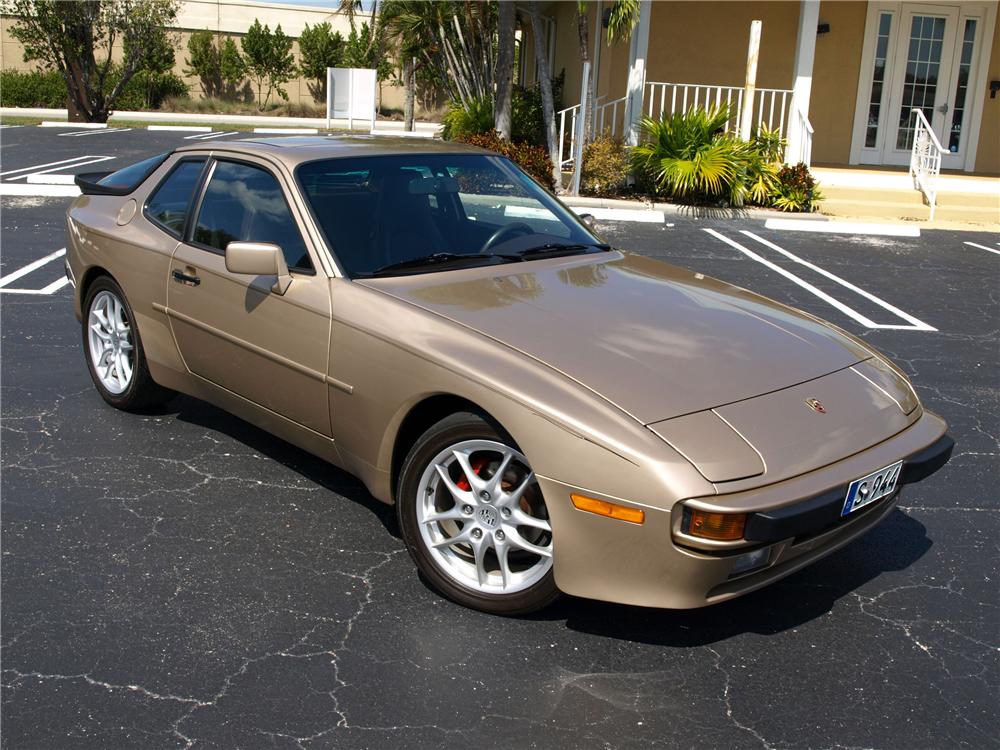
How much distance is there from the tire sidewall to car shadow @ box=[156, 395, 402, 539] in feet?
0.66

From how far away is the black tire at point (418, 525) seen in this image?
3.34 m

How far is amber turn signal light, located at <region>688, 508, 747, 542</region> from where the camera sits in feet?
9.61

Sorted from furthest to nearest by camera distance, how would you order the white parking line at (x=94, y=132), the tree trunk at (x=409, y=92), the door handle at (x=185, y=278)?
the tree trunk at (x=409, y=92), the white parking line at (x=94, y=132), the door handle at (x=185, y=278)

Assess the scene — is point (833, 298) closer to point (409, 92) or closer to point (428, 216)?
point (428, 216)

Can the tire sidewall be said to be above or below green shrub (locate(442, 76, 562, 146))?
below

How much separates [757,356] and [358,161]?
2046 mm

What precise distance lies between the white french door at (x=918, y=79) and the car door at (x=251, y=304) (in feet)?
49.2

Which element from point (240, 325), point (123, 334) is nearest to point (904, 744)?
point (240, 325)

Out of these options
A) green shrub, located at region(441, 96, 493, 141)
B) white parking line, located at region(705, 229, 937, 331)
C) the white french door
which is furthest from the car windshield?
the white french door

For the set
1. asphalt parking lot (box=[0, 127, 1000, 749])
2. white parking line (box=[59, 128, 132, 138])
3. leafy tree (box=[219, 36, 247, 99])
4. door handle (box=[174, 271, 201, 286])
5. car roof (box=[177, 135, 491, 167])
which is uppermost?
leafy tree (box=[219, 36, 247, 99])

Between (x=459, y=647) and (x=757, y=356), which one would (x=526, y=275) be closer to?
(x=757, y=356)

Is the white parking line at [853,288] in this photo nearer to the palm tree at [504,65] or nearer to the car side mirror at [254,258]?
the palm tree at [504,65]

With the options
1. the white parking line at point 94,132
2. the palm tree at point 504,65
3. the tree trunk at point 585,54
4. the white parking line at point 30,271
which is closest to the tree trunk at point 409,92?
the white parking line at point 94,132

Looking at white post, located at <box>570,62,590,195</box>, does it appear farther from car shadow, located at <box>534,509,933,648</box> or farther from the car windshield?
car shadow, located at <box>534,509,933,648</box>
